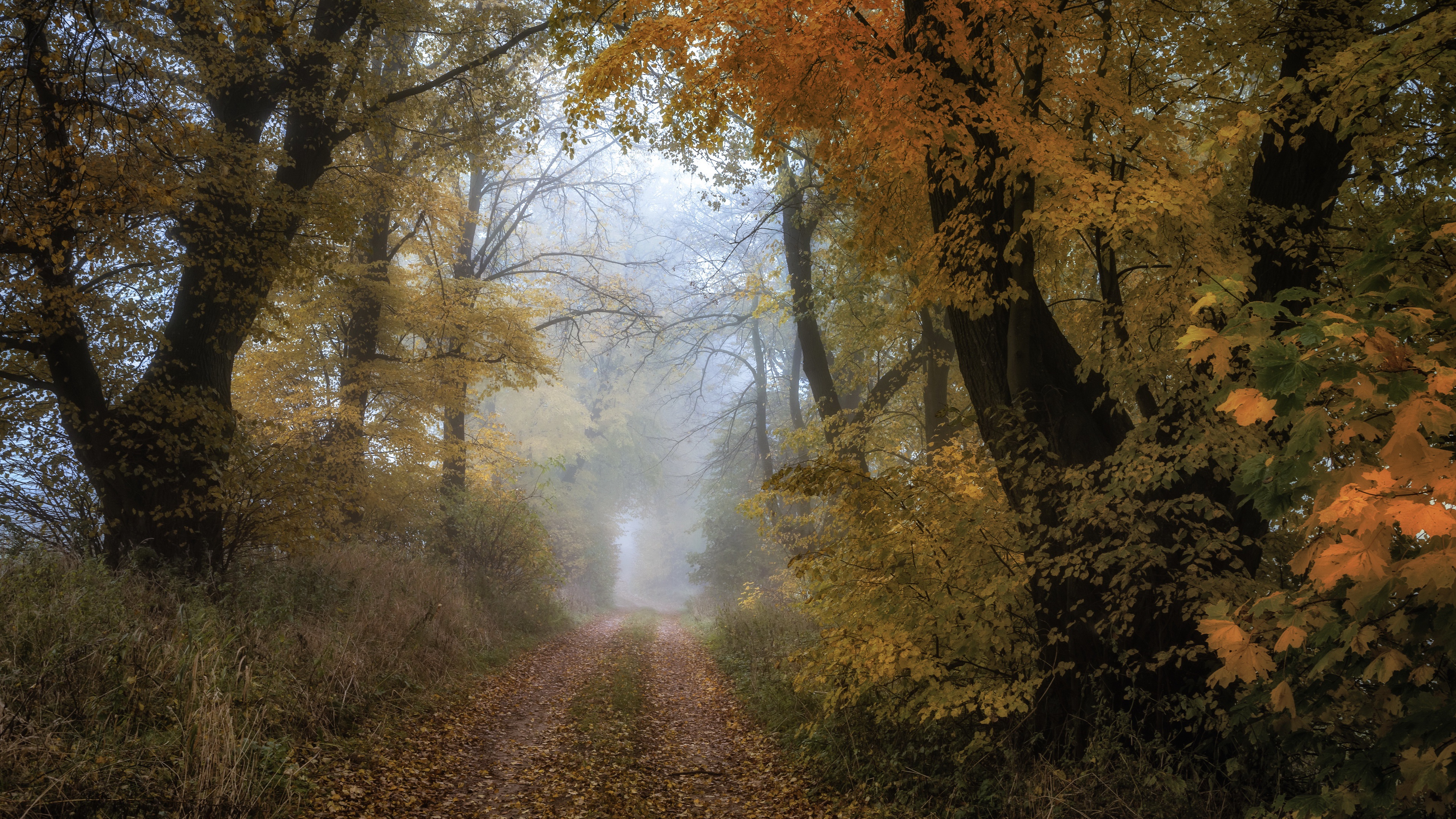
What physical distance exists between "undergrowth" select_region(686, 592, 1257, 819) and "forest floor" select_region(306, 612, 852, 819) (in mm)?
349

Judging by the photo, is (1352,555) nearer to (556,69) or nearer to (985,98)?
(985,98)

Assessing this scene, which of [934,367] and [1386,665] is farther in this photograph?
[934,367]

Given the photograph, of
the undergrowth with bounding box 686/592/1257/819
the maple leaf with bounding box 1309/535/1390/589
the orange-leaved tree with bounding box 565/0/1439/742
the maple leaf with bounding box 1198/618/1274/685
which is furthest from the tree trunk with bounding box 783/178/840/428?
the maple leaf with bounding box 1309/535/1390/589

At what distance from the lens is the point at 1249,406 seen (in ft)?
7.27

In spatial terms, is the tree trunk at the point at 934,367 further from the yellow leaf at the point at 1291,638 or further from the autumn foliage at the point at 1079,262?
the yellow leaf at the point at 1291,638

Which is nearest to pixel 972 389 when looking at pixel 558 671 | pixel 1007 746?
pixel 1007 746

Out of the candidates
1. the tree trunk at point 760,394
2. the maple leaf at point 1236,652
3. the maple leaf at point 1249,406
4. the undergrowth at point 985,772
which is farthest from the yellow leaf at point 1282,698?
the tree trunk at point 760,394

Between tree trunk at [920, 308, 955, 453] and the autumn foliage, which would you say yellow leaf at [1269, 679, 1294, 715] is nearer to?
the autumn foliage

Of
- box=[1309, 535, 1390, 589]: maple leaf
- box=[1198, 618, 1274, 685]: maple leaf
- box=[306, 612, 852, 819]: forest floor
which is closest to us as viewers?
box=[1309, 535, 1390, 589]: maple leaf

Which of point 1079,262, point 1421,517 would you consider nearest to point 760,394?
point 1079,262

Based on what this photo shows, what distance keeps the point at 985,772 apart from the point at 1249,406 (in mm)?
3598

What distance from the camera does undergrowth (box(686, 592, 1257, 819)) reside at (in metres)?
3.96

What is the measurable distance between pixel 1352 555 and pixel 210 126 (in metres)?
10.3

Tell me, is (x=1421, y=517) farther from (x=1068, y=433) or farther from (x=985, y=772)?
(x=985, y=772)
